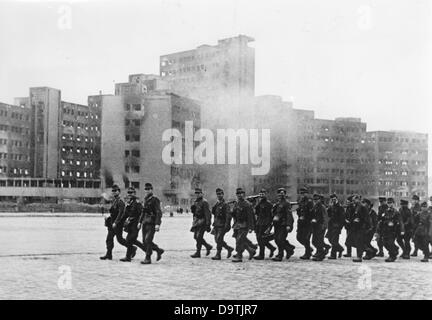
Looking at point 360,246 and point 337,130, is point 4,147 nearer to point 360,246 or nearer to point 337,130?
point 337,130

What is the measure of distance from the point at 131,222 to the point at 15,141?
269ft

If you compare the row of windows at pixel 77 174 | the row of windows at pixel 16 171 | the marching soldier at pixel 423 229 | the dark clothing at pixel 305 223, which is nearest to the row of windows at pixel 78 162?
the row of windows at pixel 77 174

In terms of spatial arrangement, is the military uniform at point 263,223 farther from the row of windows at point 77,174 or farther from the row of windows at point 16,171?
the row of windows at point 77,174

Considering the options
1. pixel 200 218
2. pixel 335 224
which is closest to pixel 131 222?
pixel 200 218

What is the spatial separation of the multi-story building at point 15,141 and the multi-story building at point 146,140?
13741 mm

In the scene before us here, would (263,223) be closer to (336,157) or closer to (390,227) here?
(390,227)

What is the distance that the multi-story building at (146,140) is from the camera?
8181 cm

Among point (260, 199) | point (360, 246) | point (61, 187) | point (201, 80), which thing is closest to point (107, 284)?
point (260, 199)

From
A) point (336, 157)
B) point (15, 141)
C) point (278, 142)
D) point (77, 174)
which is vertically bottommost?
point (77, 174)

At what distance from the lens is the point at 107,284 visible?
9.80m

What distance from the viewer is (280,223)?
1430cm

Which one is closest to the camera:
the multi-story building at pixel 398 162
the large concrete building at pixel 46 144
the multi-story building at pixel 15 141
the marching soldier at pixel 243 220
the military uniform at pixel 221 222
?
the marching soldier at pixel 243 220

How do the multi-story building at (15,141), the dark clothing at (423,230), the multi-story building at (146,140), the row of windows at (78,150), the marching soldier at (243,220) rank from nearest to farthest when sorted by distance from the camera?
the marching soldier at (243,220), the dark clothing at (423,230), the multi-story building at (146,140), the multi-story building at (15,141), the row of windows at (78,150)

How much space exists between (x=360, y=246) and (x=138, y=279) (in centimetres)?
653
